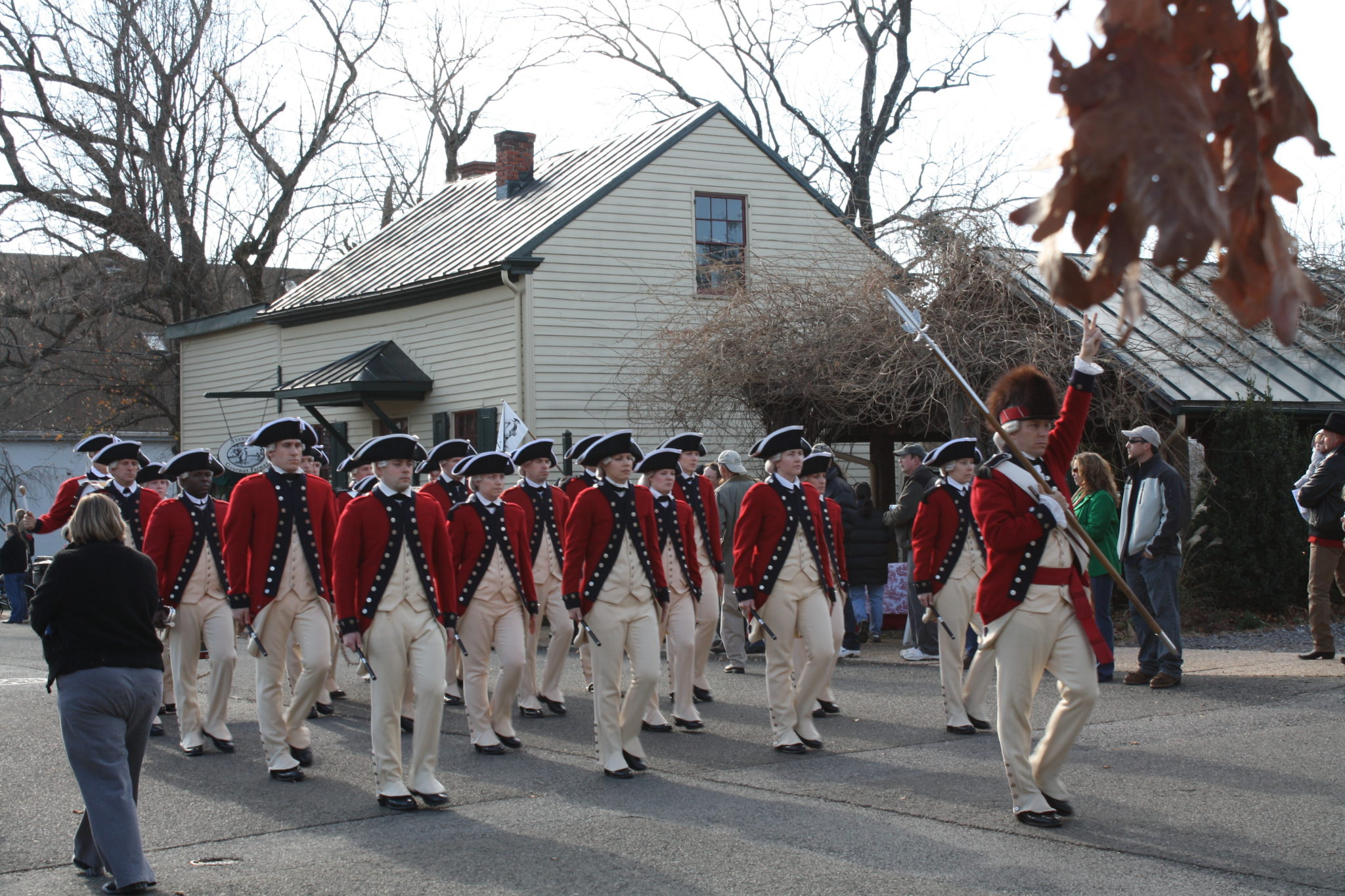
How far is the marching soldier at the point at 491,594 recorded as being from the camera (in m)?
8.54

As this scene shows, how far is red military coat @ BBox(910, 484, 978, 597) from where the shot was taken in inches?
372

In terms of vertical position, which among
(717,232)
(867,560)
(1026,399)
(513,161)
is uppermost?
(513,161)

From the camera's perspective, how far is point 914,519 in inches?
498

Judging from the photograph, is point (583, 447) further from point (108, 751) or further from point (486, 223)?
point (486, 223)

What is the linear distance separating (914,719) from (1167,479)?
3.00 m

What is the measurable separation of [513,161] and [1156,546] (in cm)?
1752

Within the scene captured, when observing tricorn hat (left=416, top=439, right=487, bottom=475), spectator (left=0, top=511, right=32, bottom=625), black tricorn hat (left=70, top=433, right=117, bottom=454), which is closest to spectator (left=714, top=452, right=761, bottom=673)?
tricorn hat (left=416, top=439, right=487, bottom=475)

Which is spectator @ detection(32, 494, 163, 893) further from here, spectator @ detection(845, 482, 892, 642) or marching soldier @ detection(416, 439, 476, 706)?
spectator @ detection(845, 482, 892, 642)

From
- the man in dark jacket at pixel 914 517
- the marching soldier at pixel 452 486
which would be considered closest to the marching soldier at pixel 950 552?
the man in dark jacket at pixel 914 517

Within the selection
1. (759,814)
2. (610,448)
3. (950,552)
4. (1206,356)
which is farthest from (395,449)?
(1206,356)

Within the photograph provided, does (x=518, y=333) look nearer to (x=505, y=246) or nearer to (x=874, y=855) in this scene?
(x=505, y=246)

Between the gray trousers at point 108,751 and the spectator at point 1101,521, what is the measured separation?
24.6 ft

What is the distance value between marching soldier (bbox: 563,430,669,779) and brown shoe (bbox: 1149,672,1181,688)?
4.27 meters

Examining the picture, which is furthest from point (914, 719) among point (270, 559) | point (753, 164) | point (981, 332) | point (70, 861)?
point (753, 164)
